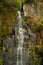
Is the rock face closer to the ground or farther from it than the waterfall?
farther from it

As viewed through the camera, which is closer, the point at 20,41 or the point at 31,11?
the point at 20,41

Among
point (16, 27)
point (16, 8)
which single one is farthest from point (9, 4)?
point (16, 27)

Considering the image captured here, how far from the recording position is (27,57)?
5391 millimetres

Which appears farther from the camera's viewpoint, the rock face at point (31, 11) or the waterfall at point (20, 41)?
the rock face at point (31, 11)

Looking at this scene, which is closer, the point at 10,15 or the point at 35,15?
the point at 10,15

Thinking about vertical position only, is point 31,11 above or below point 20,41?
above

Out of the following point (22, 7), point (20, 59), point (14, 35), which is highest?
point (22, 7)

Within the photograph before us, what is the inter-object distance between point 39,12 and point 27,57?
1.34 metres

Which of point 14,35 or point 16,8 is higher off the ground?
point 16,8

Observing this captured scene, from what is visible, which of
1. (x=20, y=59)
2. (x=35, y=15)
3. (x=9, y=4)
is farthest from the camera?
(x=35, y=15)

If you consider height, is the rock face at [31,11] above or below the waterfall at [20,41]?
above

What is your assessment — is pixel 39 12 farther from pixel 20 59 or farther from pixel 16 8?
pixel 20 59

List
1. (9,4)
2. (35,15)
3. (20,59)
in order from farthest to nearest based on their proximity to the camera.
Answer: (35,15) < (9,4) < (20,59)

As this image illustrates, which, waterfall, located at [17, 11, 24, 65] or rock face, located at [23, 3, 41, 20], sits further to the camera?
rock face, located at [23, 3, 41, 20]
